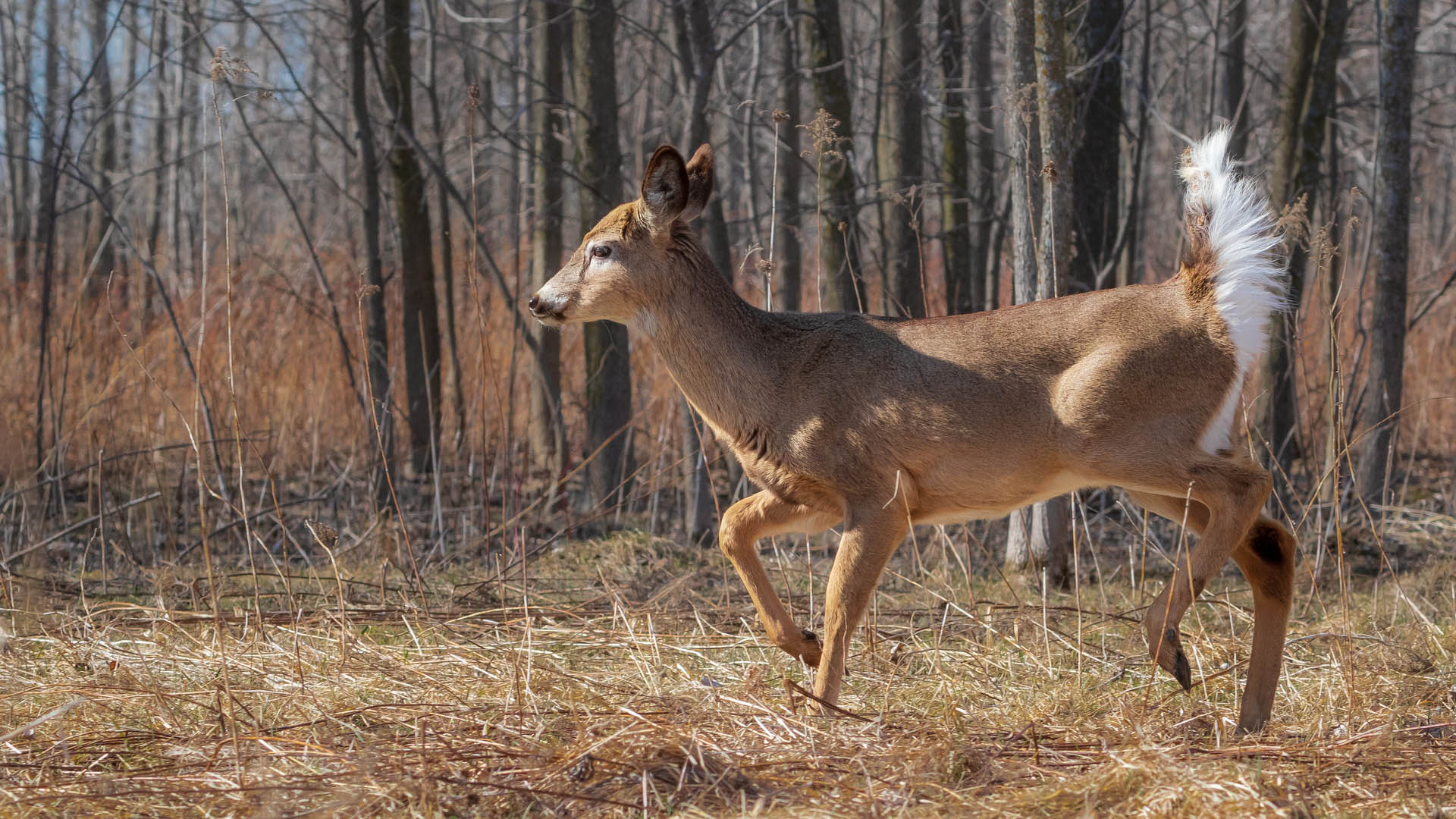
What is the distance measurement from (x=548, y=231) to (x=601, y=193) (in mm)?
1578

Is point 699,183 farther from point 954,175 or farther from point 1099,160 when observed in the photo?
point 954,175

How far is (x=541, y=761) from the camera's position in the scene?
12.4ft

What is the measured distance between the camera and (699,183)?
15.9 feet

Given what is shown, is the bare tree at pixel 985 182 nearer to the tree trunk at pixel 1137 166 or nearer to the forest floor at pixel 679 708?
the tree trunk at pixel 1137 166

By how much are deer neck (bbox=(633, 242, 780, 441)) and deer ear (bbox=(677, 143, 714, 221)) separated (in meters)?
0.17

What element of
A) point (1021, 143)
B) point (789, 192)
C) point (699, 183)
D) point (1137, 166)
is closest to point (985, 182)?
point (789, 192)

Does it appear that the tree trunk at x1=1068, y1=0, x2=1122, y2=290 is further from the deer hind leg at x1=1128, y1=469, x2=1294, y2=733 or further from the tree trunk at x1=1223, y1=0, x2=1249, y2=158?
the deer hind leg at x1=1128, y1=469, x2=1294, y2=733

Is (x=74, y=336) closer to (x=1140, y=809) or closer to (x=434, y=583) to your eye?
(x=434, y=583)

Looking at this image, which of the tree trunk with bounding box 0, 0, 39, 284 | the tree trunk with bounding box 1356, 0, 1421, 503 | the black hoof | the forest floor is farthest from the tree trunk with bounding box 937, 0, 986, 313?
the tree trunk with bounding box 0, 0, 39, 284

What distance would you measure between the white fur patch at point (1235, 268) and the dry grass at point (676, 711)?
100 centimetres

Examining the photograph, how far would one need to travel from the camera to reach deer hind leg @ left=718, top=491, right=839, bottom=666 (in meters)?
4.71

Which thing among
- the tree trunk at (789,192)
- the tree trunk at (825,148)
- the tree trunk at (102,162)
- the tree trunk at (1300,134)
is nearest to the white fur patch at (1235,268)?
the tree trunk at (825,148)

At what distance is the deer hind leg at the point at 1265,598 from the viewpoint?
4.40 meters

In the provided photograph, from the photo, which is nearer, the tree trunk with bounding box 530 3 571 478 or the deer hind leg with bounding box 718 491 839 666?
the deer hind leg with bounding box 718 491 839 666
